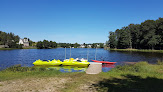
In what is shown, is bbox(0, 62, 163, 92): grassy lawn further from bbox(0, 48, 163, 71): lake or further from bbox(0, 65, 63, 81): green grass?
bbox(0, 48, 163, 71): lake

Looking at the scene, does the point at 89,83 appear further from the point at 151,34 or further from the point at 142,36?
the point at 142,36

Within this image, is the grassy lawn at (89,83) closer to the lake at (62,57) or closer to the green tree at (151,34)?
the lake at (62,57)

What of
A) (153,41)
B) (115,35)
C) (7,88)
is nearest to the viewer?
(7,88)

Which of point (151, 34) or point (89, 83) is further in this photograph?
point (151, 34)

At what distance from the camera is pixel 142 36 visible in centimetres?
9069

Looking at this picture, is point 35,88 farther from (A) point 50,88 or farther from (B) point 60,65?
(B) point 60,65

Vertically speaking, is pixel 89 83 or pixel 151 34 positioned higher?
pixel 151 34

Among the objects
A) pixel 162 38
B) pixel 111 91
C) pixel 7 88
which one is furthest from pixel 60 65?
pixel 162 38

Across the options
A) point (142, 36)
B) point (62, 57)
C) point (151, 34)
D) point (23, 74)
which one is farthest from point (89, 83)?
point (142, 36)

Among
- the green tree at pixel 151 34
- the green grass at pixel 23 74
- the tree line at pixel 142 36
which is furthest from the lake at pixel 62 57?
the tree line at pixel 142 36

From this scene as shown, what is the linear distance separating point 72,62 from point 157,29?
75.4 metres

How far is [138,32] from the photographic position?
9619cm

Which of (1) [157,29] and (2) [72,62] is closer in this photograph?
(2) [72,62]

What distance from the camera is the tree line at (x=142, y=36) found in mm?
78469
